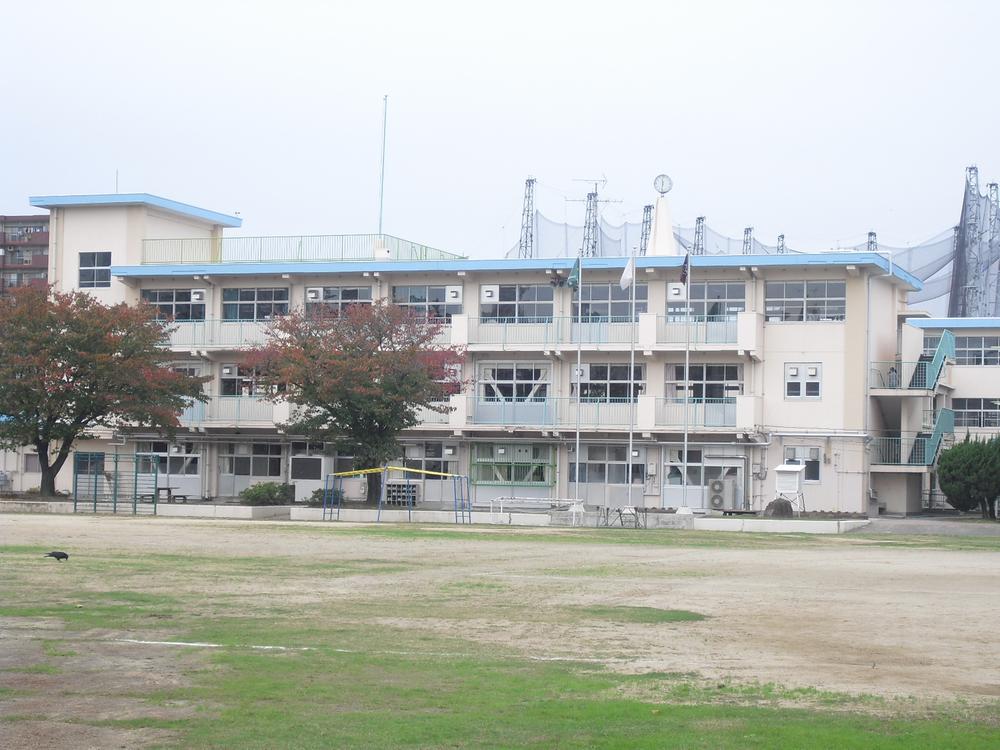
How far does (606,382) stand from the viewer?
179ft

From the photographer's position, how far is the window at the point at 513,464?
5516 centimetres

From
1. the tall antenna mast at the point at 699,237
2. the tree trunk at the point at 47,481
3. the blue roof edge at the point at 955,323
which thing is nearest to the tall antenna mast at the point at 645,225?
the tall antenna mast at the point at 699,237

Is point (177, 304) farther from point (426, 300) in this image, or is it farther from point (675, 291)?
point (675, 291)

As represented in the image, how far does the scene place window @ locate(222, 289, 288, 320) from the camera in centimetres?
5878

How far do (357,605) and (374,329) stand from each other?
31.5 metres

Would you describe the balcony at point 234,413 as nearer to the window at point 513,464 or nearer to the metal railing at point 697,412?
the window at point 513,464

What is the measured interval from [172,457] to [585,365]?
60.8ft

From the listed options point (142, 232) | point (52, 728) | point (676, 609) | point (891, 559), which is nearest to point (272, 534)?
point (891, 559)

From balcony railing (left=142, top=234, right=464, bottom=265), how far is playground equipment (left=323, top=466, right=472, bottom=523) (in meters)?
9.41

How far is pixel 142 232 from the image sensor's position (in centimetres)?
6041

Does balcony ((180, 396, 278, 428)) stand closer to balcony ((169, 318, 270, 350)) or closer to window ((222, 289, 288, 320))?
balcony ((169, 318, 270, 350))

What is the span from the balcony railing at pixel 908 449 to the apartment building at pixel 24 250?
3437 inches

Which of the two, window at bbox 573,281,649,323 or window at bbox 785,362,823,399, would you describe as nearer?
window at bbox 785,362,823,399

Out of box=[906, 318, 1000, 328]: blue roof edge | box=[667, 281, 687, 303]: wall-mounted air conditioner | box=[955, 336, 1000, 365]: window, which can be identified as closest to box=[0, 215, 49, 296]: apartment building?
box=[667, 281, 687, 303]: wall-mounted air conditioner
